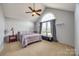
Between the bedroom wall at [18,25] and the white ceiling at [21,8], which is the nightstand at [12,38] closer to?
the bedroom wall at [18,25]

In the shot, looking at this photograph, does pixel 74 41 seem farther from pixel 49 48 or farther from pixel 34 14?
pixel 34 14

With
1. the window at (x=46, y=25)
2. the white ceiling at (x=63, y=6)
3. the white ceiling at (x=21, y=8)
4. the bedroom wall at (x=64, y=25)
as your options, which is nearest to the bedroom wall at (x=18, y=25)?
the white ceiling at (x=21, y=8)

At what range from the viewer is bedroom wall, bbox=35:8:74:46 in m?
1.47

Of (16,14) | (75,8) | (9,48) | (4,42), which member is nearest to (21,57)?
(9,48)

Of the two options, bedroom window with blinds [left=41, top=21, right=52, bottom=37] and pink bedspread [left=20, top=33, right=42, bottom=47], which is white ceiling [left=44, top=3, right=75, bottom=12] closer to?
bedroom window with blinds [left=41, top=21, right=52, bottom=37]

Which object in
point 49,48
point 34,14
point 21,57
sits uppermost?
point 34,14

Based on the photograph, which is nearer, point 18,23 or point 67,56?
point 67,56

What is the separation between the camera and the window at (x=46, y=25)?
1600mm

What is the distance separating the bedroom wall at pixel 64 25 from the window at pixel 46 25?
0.29ft

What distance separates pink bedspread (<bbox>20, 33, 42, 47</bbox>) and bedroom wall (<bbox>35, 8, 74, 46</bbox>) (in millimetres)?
415

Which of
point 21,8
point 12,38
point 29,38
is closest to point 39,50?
point 29,38

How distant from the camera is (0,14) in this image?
148cm

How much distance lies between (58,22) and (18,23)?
79cm

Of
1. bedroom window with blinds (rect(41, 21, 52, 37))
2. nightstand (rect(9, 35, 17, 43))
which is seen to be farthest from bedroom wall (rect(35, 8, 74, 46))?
nightstand (rect(9, 35, 17, 43))
